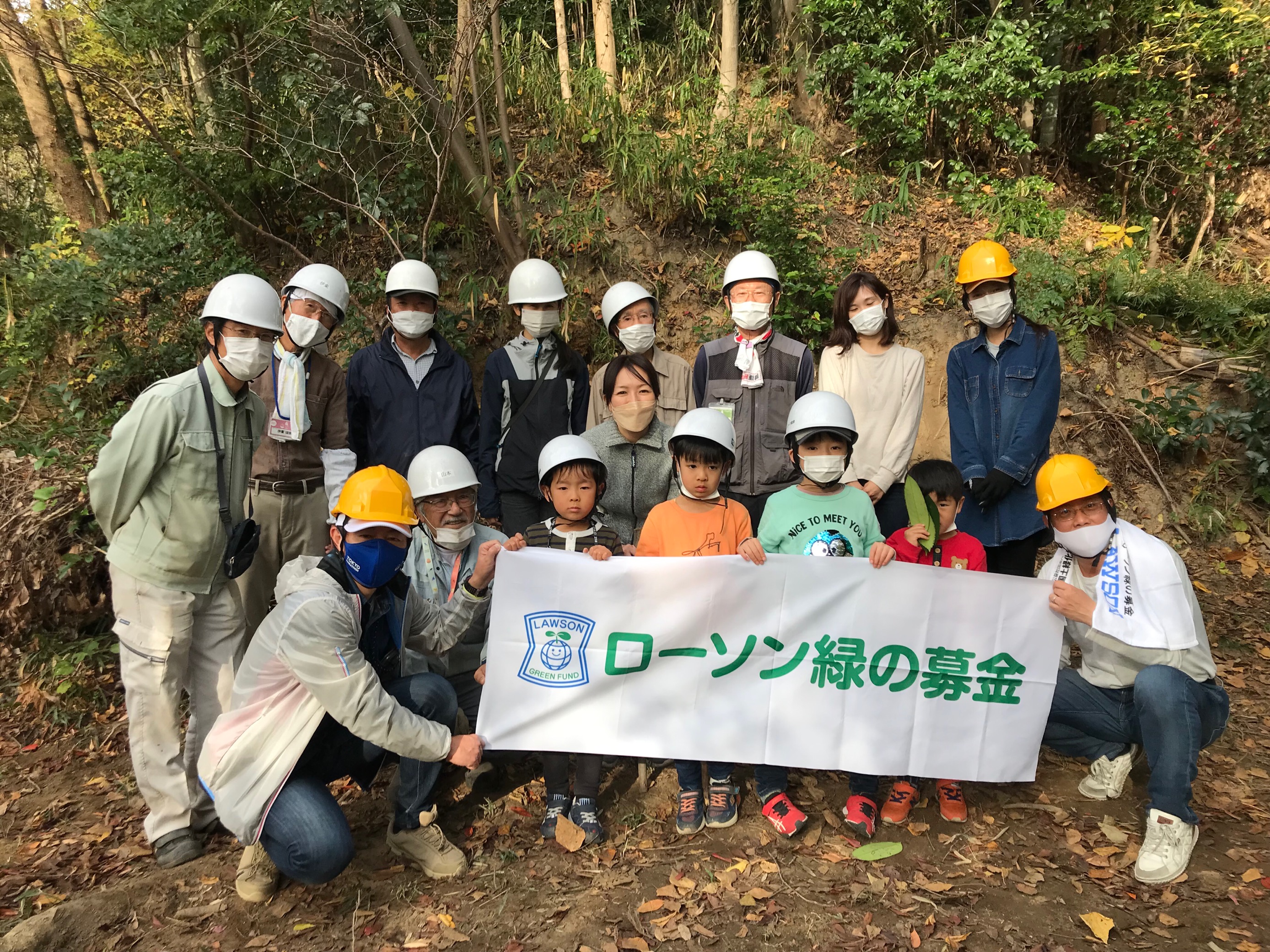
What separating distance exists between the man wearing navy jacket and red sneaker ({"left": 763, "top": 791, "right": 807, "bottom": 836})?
2610mm

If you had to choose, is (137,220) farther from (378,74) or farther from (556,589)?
(556,589)

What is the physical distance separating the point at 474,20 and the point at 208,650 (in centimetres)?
548

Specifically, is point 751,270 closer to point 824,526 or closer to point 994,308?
point 994,308

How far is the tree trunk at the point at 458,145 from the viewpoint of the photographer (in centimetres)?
736

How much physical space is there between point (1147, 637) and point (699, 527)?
6.93 ft

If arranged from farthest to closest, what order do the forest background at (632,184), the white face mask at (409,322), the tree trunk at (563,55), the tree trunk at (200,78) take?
1. the tree trunk at (563,55)
2. the tree trunk at (200,78)
3. the forest background at (632,184)
4. the white face mask at (409,322)

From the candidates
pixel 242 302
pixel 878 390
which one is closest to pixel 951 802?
pixel 878 390

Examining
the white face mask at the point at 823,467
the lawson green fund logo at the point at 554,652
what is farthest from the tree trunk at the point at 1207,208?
the lawson green fund logo at the point at 554,652

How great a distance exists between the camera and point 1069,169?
36.6ft

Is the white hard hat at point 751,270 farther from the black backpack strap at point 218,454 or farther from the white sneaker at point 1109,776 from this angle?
the white sneaker at point 1109,776

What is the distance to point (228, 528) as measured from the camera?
400cm

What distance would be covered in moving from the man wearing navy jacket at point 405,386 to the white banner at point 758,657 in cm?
150

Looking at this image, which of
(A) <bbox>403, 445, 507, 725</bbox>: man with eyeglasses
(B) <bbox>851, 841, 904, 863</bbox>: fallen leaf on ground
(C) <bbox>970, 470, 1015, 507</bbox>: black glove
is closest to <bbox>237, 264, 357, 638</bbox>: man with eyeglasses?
(A) <bbox>403, 445, 507, 725</bbox>: man with eyeglasses

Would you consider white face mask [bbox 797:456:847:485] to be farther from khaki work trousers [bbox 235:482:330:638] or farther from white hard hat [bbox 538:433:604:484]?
khaki work trousers [bbox 235:482:330:638]
